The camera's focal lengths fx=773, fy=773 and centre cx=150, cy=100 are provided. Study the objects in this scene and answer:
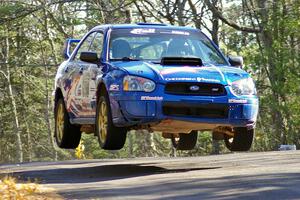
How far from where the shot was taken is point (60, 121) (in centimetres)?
1221

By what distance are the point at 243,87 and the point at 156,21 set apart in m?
23.7

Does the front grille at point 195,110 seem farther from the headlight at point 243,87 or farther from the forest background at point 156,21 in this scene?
the forest background at point 156,21

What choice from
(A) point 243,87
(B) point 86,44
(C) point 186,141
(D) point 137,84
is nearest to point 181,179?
(D) point 137,84

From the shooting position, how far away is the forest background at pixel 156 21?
100 feet

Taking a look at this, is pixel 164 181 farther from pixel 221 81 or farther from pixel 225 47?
pixel 225 47

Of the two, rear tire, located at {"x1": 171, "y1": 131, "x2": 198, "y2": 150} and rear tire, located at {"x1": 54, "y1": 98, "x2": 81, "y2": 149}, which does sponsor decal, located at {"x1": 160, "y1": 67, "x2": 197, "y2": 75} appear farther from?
rear tire, located at {"x1": 171, "y1": 131, "x2": 198, "y2": 150}

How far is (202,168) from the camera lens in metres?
9.88

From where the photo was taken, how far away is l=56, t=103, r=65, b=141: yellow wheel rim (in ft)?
39.5

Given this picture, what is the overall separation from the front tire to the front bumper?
157 millimetres

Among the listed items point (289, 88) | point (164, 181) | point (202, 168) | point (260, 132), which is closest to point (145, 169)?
point (202, 168)

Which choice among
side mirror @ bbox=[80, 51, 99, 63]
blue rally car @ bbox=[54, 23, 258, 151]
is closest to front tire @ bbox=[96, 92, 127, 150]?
blue rally car @ bbox=[54, 23, 258, 151]

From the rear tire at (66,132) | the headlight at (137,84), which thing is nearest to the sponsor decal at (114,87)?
the headlight at (137,84)

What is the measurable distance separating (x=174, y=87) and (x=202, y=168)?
4.06ft

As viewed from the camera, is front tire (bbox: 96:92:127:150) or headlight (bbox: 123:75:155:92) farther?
front tire (bbox: 96:92:127:150)
